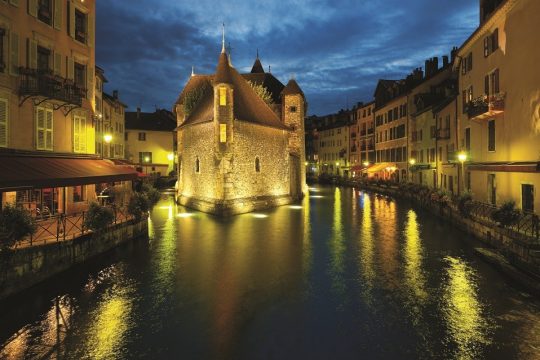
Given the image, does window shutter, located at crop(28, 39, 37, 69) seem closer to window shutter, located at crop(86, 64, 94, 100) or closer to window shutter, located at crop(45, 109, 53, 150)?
window shutter, located at crop(45, 109, 53, 150)

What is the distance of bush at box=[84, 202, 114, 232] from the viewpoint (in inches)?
592

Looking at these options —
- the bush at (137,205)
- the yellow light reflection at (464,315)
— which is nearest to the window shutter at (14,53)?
the bush at (137,205)

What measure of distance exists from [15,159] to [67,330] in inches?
338

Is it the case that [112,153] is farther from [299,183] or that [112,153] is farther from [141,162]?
[299,183]

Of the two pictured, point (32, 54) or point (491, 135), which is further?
point (491, 135)

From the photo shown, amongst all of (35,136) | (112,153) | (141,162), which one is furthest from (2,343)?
(141,162)

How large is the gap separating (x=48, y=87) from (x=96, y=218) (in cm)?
590

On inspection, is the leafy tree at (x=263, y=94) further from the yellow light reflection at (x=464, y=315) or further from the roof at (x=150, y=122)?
the yellow light reflection at (x=464, y=315)

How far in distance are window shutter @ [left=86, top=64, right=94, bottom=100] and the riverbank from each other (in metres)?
7.54

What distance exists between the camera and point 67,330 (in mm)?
9000

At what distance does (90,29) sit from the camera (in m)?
20.6

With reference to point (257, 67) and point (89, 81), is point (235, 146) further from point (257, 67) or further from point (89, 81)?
point (257, 67)

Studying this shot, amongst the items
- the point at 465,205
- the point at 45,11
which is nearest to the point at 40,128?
the point at 45,11

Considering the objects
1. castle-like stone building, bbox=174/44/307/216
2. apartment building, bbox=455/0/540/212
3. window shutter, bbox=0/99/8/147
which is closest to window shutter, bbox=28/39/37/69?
window shutter, bbox=0/99/8/147
